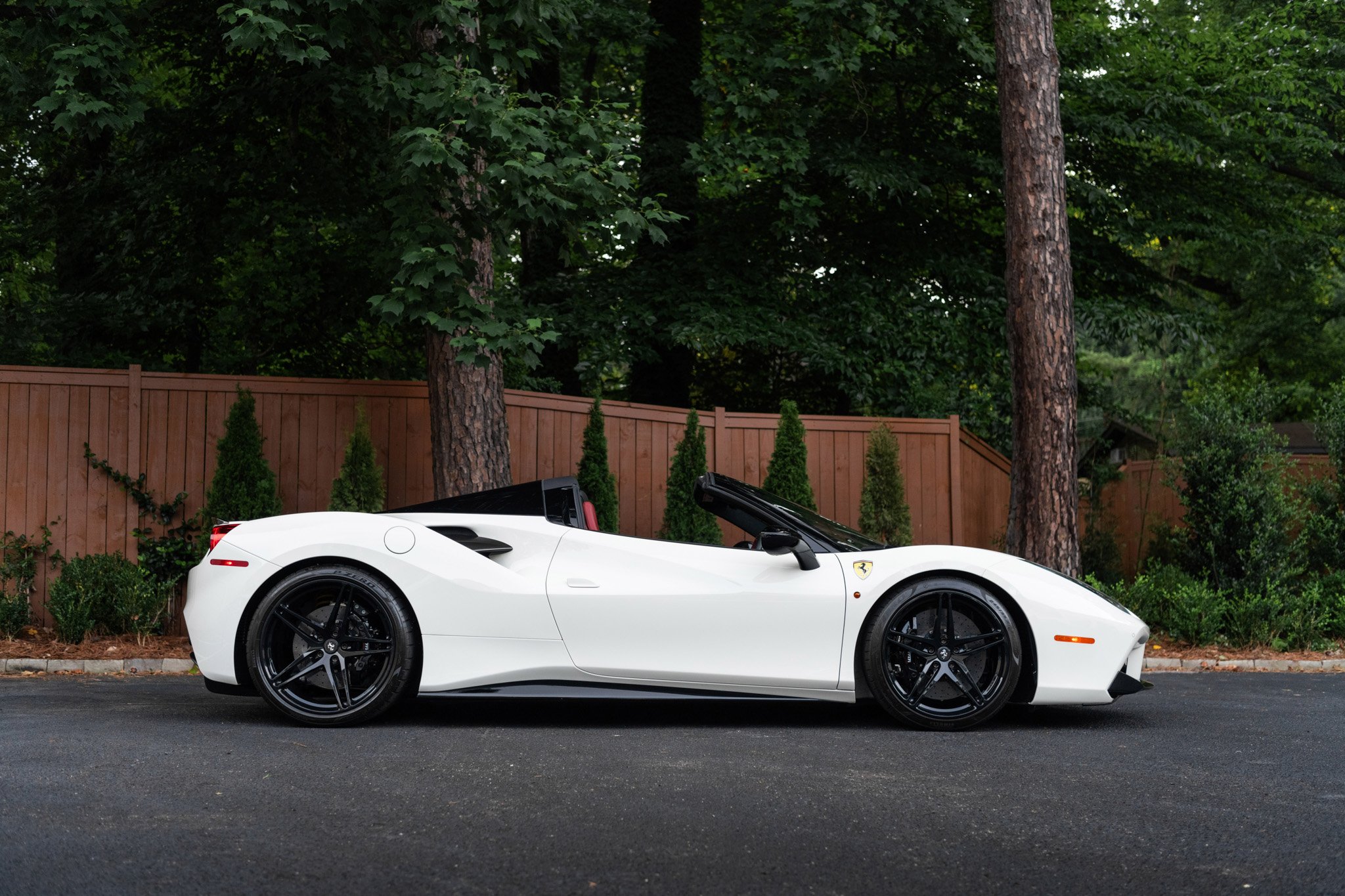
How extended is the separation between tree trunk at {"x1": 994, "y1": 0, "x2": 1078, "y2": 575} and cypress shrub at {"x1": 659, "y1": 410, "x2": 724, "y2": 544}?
3008 mm

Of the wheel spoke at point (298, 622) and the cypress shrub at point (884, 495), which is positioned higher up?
the cypress shrub at point (884, 495)

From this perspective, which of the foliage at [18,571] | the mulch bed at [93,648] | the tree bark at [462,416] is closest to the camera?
the mulch bed at [93,648]

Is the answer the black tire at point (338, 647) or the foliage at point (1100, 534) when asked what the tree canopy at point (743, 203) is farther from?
Result: the black tire at point (338, 647)

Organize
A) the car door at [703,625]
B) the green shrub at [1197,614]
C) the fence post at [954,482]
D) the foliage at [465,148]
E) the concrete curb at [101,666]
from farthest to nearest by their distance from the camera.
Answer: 1. the fence post at [954,482]
2. the green shrub at [1197,614]
3. the concrete curb at [101,666]
4. the foliage at [465,148]
5. the car door at [703,625]

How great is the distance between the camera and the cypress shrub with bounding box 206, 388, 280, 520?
9.84 metres

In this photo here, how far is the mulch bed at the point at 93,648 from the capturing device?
857cm

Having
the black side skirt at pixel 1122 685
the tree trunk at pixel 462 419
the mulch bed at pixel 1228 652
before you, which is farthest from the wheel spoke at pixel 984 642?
the tree trunk at pixel 462 419

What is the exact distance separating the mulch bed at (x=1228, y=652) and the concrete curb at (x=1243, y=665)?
9 cm

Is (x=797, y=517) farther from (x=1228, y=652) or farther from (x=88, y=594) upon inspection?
(x=88, y=594)

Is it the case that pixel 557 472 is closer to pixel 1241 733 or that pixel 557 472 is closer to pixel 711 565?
pixel 711 565

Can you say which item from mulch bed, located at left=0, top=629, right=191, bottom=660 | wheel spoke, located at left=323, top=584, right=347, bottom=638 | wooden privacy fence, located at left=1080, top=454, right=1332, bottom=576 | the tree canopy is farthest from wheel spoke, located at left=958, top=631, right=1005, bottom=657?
wooden privacy fence, located at left=1080, top=454, right=1332, bottom=576

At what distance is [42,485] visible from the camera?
974cm

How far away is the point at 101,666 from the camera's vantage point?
27.3ft

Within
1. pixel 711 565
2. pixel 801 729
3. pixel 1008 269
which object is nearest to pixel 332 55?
pixel 1008 269
